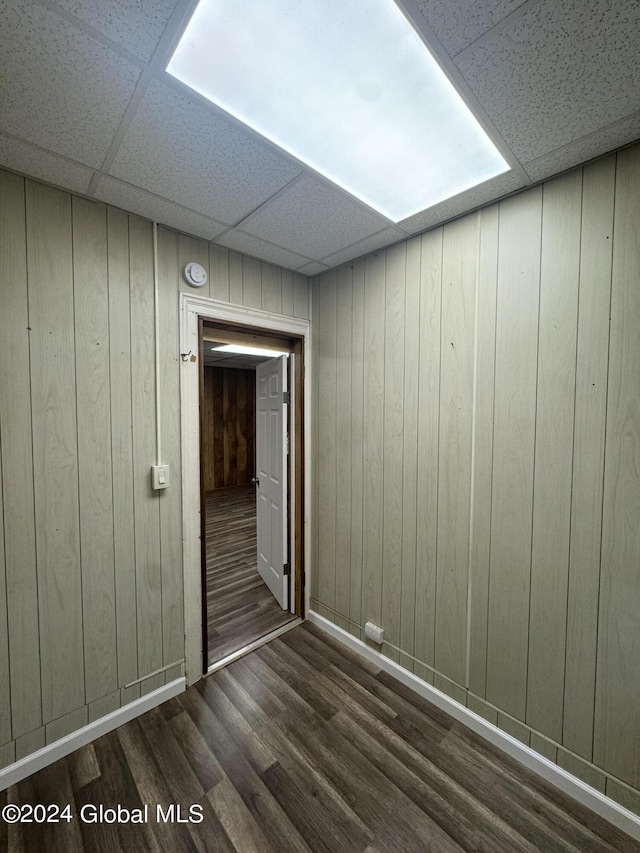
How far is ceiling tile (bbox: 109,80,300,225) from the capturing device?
1.13m

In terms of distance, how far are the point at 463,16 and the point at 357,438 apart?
1.83 m

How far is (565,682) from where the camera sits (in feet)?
4.91

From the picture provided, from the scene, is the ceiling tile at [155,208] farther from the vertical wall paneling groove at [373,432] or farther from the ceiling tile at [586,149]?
the ceiling tile at [586,149]

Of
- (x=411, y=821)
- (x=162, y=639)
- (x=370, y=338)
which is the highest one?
(x=370, y=338)

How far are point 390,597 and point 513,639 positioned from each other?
2.32 ft

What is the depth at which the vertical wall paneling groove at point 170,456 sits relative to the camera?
1.88m

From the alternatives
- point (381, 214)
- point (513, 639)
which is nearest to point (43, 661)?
point (513, 639)

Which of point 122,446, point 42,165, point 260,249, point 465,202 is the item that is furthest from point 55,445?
point 465,202

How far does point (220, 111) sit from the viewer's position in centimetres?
112

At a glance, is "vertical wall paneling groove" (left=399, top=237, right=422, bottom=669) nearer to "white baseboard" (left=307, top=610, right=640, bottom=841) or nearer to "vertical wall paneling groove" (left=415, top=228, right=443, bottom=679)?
"vertical wall paneling groove" (left=415, top=228, right=443, bottom=679)

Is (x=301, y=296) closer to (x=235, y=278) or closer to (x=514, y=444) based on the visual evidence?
(x=235, y=278)

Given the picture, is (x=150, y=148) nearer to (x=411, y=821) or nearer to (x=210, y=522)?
(x=411, y=821)

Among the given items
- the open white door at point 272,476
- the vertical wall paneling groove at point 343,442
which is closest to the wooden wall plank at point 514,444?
the vertical wall paneling groove at point 343,442

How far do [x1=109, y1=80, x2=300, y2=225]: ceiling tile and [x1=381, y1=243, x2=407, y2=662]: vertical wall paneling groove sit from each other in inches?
33.6
